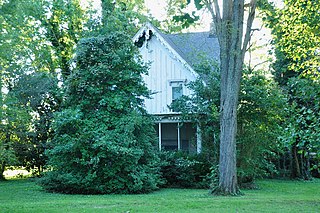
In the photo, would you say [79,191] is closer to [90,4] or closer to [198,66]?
[198,66]

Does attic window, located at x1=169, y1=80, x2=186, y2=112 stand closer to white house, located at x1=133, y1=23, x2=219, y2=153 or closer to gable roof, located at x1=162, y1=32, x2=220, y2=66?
white house, located at x1=133, y1=23, x2=219, y2=153

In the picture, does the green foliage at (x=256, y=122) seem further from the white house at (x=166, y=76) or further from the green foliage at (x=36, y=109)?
the green foliage at (x=36, y=109)

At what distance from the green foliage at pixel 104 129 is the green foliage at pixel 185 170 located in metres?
1.94

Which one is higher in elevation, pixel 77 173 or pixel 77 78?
pixel 77 78

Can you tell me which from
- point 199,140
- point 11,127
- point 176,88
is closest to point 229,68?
point 199,140

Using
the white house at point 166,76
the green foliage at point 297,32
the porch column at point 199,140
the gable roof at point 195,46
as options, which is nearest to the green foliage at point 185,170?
the porch column at point 199,140

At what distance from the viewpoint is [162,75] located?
24812 millimetres

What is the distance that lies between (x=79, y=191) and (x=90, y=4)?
57.0 feet

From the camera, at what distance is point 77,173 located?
16.9 metres

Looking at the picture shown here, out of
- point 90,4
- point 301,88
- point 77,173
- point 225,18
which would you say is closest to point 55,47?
point 90,4

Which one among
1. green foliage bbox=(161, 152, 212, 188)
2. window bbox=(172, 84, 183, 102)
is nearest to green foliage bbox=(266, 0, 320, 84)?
green foliage bbox=(161, 152, 212, 188)

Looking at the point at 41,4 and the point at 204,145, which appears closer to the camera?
the point at 204,145

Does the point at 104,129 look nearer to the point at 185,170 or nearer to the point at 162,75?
the point at 185,170

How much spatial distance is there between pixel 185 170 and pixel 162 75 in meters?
6.74
